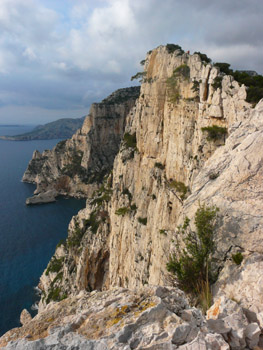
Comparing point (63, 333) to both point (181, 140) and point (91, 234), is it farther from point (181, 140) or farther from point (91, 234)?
point (91, 234)

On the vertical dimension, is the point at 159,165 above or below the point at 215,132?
below

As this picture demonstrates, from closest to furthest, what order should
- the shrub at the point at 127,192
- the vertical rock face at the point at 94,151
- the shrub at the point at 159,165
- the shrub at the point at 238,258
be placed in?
the shrub at the point at 238,258 < the shrub at the point at 159,165 < the shrub at the point at 127,192 < the vertical rock face at the point at 94,151

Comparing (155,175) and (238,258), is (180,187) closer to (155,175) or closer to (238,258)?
(155,175)

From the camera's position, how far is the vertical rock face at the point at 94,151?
312ft

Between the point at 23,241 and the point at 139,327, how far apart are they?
204 feet

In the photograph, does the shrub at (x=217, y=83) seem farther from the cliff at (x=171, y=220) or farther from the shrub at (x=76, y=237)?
the shrub at (x=76, y=237)

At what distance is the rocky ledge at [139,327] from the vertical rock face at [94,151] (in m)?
87.7

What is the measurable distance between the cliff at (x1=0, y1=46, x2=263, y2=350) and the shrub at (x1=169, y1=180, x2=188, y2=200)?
13 centimetres

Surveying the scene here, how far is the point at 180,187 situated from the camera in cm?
2288

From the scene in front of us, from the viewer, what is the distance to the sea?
4034cm

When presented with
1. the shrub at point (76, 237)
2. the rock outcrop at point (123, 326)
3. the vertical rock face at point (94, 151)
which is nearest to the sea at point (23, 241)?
the vertical rock face at point (94, 151)

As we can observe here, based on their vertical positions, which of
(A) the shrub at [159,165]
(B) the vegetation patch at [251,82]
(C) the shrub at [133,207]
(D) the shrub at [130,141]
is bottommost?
(C) the shrub at [133,207]

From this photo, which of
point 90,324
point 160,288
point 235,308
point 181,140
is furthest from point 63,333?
point 181,140

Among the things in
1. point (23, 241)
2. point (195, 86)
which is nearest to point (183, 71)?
point (195, 86)
